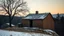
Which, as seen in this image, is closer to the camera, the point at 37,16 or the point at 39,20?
the point at 39,20

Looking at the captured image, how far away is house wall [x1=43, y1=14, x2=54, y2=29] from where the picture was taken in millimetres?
10977

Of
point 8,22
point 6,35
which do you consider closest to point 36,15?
point 8,22

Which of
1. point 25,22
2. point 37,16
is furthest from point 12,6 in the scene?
point 37,16

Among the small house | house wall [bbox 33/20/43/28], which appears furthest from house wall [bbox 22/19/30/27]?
house wall [bbox 33/20/43/28]

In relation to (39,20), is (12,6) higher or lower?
higher

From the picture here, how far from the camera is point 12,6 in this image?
38.3ft

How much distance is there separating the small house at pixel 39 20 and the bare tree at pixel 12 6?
32.5 inches

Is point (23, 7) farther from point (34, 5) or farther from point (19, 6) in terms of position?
point (34, 5)

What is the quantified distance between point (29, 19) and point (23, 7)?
1278 mm

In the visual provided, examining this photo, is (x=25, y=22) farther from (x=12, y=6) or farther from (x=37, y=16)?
(x=12, y=6)

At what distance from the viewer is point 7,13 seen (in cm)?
1140

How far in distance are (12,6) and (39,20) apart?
244 centimetres

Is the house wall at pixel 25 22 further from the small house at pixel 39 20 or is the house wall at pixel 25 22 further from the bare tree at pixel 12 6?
the bare tree at pixel 12 6

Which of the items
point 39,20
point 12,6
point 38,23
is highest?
point 12,6
